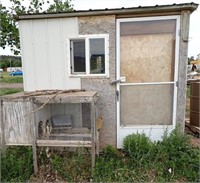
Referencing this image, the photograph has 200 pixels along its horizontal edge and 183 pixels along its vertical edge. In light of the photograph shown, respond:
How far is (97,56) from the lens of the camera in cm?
319

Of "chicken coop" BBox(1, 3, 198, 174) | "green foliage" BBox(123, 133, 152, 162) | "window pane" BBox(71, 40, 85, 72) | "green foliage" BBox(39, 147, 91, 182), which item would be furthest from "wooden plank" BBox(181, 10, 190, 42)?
"green foliage" BBox(39, 147, 91, 182)

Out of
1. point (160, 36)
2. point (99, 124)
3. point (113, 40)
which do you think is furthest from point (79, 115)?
point (160, 36)

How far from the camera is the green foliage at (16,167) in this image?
2596 mm

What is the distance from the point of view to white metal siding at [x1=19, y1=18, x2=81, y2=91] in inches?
123

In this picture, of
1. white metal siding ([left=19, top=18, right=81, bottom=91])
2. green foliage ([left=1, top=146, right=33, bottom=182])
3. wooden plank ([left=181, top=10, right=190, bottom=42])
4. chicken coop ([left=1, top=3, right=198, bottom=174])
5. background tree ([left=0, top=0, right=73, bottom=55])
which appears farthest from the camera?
background tree ([left=0, top=0, right=73, bottom=55])

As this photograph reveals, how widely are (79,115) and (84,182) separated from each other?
127 cm

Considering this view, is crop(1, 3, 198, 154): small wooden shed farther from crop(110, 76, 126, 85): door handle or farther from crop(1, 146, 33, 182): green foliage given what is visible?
crop(1, 146, 33, 182): green foliage

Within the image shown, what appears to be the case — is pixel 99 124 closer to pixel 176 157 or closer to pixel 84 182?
pixel 84 182

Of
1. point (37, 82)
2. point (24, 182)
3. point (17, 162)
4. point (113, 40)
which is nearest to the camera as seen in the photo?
point (24, 182)

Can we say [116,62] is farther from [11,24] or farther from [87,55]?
[11,24]

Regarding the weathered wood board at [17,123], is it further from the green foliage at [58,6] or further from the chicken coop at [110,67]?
the green foliage at [58,6]

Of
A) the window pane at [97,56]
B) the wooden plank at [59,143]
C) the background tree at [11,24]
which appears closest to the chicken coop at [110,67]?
the window pane at [97,56]

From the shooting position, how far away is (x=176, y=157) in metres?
2.83

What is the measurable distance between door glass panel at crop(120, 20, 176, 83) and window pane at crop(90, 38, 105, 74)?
0.36m
